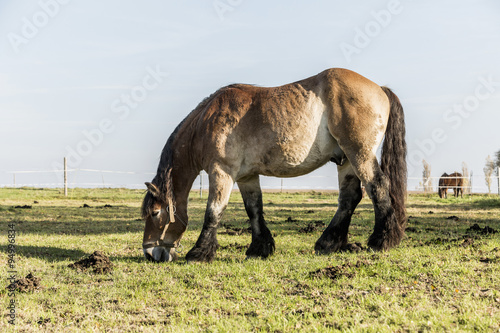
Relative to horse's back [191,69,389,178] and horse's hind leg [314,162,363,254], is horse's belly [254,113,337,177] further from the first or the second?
horse's hind leg [314,162,363,254]

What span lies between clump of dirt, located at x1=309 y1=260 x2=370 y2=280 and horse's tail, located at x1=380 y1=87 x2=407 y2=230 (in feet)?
5.03

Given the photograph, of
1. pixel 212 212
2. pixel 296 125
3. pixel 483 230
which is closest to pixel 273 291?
pixel 212 212

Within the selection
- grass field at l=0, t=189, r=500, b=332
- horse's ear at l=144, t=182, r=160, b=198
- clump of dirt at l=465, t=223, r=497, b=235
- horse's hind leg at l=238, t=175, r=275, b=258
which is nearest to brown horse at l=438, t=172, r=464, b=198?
clump of dirt at l=465, t=223, r=497, b=235

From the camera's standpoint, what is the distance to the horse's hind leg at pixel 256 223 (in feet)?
22.9

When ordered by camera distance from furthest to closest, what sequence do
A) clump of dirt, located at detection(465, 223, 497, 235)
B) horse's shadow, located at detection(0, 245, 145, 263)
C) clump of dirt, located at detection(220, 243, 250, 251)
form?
clump of dirt, located at detection(465, 223, 497, 235), clump of dirt, located at detection(220, 243, 250, 251), horse's shadow, located at detection(0, 245, 145, 263)

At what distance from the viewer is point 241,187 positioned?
7.25 m

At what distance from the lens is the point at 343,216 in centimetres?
698

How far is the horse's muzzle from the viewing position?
686 centimetres

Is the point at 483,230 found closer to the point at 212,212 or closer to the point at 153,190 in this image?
the point at 212,212

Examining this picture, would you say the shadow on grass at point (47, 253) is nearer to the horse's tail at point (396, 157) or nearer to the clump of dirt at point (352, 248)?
the clump of dirt at point (352, 248)

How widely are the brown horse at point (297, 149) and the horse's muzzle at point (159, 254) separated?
1 cm

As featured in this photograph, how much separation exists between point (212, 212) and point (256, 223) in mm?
850

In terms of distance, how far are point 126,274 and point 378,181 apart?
11.3 ft

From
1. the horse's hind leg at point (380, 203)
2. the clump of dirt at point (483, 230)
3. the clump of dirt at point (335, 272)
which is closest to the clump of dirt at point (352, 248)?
the horse's hind leg at point (380, 203)
